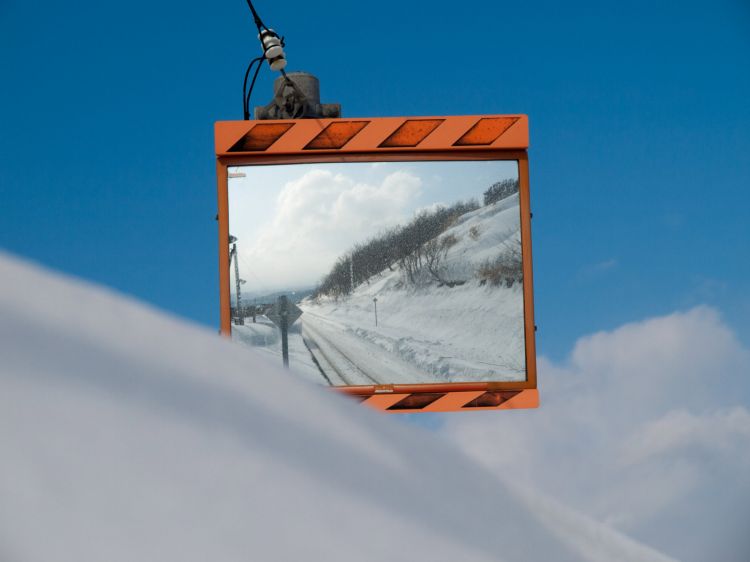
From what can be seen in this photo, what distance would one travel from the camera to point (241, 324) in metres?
3.28

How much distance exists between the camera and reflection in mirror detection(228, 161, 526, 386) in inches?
129

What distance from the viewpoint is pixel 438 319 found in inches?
129

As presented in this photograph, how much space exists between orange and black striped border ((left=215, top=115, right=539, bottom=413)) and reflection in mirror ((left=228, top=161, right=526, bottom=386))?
0.04 meters

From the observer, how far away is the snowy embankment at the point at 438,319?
326 cm

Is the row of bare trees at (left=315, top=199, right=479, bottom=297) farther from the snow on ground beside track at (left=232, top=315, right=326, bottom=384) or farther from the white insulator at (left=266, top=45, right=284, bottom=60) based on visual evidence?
the white insulator at (left=266, top=45, right=284, bottom=60)

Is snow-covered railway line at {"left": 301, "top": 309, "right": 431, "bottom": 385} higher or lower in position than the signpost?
lower

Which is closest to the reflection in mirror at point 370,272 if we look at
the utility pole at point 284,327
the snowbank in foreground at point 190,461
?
the utility pole at point 284,327

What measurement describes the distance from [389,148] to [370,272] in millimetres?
532

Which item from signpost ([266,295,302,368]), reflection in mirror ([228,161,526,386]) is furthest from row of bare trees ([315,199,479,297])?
signpost ([266,295,302,368])

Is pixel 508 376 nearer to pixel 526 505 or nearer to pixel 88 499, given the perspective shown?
pixel 526 505

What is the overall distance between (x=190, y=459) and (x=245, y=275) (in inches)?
114

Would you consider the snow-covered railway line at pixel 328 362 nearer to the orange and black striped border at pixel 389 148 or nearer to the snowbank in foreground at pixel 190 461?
the orange and black striped border at pixel 389 148

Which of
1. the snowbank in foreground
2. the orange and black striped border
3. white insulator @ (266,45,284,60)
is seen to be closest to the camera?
the snowbank in foreground

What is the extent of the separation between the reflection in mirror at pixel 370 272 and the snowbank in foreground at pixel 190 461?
8.88 feet
